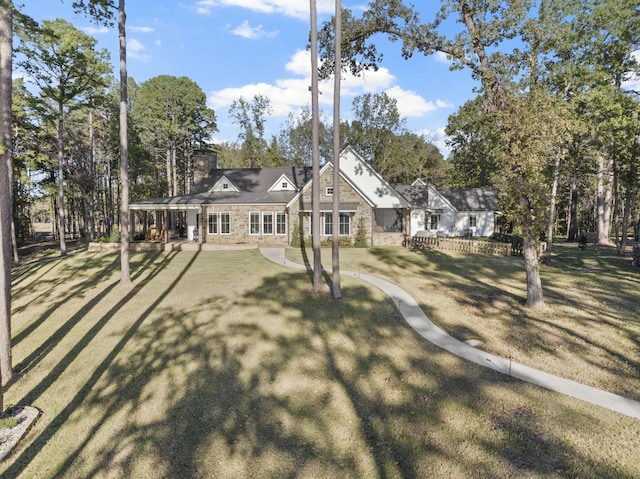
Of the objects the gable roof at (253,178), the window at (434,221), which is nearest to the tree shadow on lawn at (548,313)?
the gable roof at (253,178)

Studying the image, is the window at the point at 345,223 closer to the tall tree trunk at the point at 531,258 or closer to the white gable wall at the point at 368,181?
the white gable wall at the point at 368,181

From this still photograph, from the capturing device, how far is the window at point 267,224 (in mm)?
27422

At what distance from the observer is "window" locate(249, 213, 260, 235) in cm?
2748

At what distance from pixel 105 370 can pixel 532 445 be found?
375 inches

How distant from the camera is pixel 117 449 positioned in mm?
6336

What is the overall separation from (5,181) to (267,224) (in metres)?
19.5

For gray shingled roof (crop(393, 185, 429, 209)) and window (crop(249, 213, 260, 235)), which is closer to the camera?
window (crop(249, 213, 260, 235))

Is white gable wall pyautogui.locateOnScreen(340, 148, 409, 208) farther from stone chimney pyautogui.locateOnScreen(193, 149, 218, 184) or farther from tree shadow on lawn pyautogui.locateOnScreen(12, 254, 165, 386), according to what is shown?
tree shadow on lawn pyautogui.locateOnScreen(12, 254, 165, 386)

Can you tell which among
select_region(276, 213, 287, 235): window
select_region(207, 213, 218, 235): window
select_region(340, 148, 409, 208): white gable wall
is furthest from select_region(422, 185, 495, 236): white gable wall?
select_region(207, 213, 218, 235): window

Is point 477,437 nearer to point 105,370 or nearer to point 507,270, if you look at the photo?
point 105,370

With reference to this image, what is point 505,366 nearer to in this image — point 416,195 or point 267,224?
point 267,224

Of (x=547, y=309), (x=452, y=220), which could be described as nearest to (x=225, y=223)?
(x=547, y=309)

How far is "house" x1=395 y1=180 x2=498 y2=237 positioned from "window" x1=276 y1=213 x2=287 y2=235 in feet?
52.5

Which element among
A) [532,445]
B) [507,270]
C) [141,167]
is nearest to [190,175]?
[141,167]
